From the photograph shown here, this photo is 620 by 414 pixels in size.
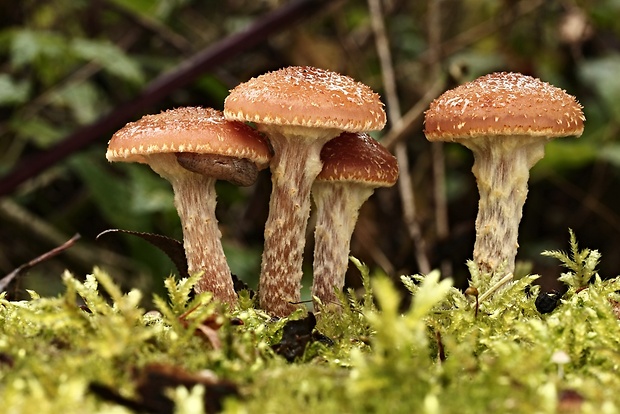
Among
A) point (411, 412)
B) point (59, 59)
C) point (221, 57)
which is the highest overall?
point (59, 59)

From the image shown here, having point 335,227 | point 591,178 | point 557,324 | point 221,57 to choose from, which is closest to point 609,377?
point 557,324

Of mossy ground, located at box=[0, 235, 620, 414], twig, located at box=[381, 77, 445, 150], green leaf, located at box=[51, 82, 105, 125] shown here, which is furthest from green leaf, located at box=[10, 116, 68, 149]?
mossy ground, located at box=[0, 235, 620, 414]

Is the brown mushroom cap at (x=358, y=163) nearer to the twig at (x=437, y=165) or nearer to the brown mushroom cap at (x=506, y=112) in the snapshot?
the brown mushroom cap at (x=506, y=112)

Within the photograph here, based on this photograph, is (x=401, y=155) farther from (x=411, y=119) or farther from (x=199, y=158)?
(x=199, y=158)

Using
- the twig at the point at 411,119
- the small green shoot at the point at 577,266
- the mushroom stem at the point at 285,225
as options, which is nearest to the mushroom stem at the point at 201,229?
the mushroom stem at the point at 285,225

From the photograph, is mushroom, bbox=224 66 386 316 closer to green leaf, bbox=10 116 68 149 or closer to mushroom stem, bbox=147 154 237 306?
mushroom stem, bbox=147 154 237 306

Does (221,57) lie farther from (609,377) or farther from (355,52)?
(609,377)
